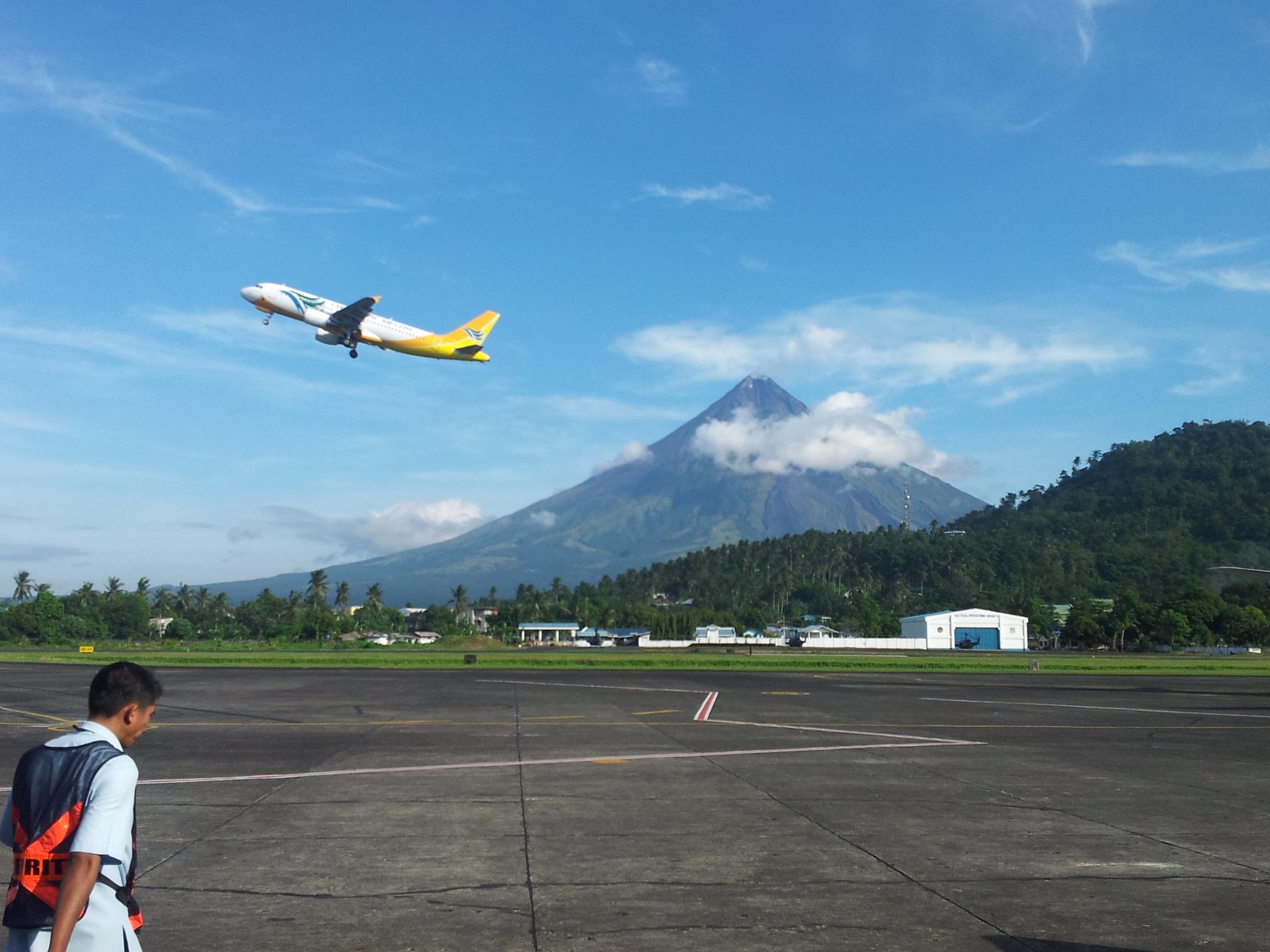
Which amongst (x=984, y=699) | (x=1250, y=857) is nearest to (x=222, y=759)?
(x=1250, y=857)

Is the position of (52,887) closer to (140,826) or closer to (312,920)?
(312,920)

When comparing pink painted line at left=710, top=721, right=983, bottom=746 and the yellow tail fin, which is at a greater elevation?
the yellow tail fin

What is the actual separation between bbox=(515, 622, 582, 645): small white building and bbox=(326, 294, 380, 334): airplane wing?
117 meters

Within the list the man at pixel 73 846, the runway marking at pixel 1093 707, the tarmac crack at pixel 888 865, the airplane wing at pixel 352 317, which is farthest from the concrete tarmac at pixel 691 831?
the airplane wing at pixel 352 317

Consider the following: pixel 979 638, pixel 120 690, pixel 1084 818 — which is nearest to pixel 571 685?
pixel 1084 818

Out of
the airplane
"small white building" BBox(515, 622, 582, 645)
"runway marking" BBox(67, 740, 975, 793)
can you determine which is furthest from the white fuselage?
"small white building" BBox(515, 622, 582, 645)

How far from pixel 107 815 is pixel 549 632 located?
580 ft

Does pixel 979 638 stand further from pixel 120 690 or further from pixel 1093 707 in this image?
pixel 120 690

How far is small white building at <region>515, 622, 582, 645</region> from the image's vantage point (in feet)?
542

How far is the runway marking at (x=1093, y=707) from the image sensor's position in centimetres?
2855

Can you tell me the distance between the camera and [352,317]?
4769 cm

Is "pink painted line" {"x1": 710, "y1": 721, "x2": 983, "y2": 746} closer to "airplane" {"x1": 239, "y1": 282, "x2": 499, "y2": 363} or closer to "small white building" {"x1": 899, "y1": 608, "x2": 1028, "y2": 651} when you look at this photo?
"airplane" {"x1": 239, "y1": 282, "x2": 499, "y2": 363}

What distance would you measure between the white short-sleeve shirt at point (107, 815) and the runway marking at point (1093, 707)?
99.1 feet

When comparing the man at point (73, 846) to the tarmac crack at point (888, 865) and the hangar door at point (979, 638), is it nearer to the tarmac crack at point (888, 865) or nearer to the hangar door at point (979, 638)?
the tarmac crack at point (888, 865)
